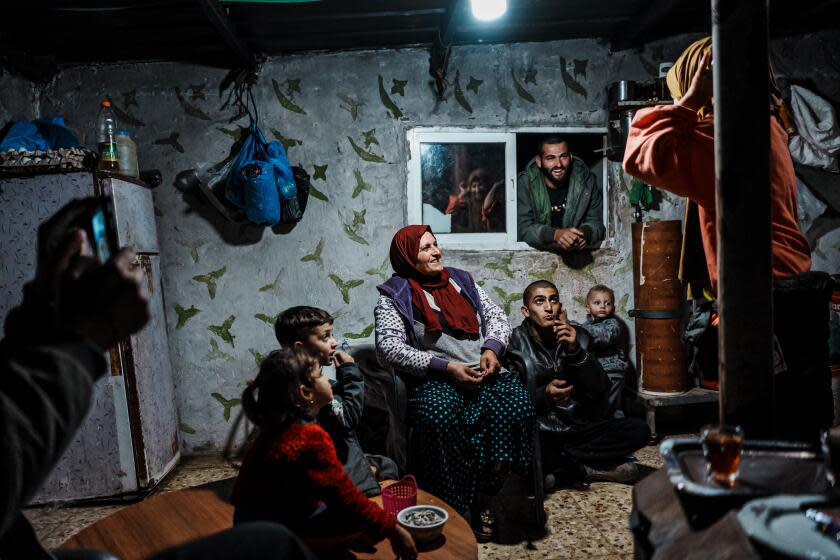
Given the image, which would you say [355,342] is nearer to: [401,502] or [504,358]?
[504,358]

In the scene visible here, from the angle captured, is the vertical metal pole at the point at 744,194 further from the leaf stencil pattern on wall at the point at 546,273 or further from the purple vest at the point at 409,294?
the leaf stencil pattern on wall at the point at 546,273

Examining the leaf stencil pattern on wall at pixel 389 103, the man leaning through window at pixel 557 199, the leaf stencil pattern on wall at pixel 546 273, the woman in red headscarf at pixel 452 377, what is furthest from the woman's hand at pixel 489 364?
the leaf stencil pattern on wall at pixel 389 103

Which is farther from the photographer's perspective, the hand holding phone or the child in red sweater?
the child in red sweater

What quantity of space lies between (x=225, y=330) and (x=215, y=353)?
0.19m

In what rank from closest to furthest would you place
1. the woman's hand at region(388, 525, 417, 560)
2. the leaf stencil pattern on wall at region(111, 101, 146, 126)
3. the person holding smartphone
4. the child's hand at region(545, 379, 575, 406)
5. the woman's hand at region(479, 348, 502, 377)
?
the person holding smartphone
the woman's hand at region(388, 525, 417, 560)
the woman's hand at region(479, 348, 502, 377)
the child's hand at region(545, 379, 575, 406)
the leaf stencil pattern on wall at region(111, 101, 146, 126)

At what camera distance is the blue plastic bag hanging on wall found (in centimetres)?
361

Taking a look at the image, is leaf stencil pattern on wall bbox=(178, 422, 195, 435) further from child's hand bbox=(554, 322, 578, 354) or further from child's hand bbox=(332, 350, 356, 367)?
child's hand bbox=(554, 322, 578, 354)

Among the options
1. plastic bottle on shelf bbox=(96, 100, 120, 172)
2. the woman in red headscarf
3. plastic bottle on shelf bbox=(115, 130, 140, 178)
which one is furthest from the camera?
plastic bottle on shelf bbox=(115, 130, 140, 178)

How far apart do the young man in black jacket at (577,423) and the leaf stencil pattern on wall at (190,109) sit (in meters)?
2.74

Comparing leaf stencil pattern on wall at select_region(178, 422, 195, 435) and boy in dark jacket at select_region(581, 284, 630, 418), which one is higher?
boy in dark jacket at select_region(581, 284, 630, 418)

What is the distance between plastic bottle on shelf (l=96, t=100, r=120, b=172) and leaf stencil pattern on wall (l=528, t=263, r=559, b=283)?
9.70ft

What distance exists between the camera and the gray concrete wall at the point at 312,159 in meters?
3.90

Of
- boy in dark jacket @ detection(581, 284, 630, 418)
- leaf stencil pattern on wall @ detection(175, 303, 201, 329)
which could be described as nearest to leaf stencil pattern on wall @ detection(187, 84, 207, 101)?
leaf stencil pattern on wall @ detection(175, 303, 201, 329)

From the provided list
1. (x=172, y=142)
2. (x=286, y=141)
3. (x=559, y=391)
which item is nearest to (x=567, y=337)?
(x=559, y=391)
